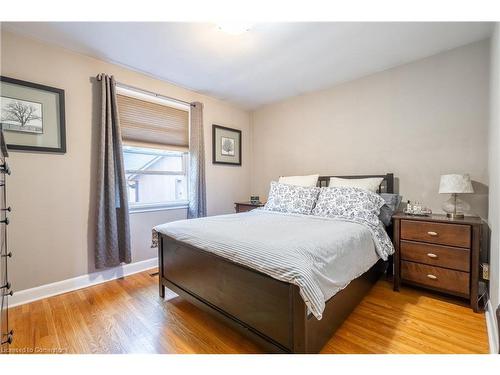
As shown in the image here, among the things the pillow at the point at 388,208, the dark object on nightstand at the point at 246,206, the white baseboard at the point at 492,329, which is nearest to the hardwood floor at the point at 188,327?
the white baseboard at the point at 492,329

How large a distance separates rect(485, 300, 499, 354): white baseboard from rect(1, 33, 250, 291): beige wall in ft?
10.8

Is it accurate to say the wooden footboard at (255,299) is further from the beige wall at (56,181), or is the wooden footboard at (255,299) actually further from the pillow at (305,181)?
the pillow at (305,181)

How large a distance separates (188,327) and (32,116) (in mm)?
2267

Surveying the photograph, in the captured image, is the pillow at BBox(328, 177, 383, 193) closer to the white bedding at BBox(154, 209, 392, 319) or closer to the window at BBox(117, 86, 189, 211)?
the white bedding at BBox(154, 209, 392, 319)

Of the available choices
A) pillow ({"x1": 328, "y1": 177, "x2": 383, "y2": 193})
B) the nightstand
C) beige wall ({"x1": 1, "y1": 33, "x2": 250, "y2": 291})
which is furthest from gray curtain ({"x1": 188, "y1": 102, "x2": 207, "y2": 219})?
the nightstand

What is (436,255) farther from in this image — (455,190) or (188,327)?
(188,327)

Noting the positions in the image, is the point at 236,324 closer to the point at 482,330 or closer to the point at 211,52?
the point at 482,330

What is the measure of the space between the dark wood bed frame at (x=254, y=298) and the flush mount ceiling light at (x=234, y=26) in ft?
5.89

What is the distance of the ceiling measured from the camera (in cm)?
190

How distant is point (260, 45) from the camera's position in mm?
2162

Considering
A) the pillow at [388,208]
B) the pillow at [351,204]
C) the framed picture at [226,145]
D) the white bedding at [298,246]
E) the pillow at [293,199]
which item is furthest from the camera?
the framed picture at [226,145]

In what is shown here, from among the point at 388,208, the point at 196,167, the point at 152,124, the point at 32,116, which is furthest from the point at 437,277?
the point at 32,116

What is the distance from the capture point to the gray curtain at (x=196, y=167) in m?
3.16
